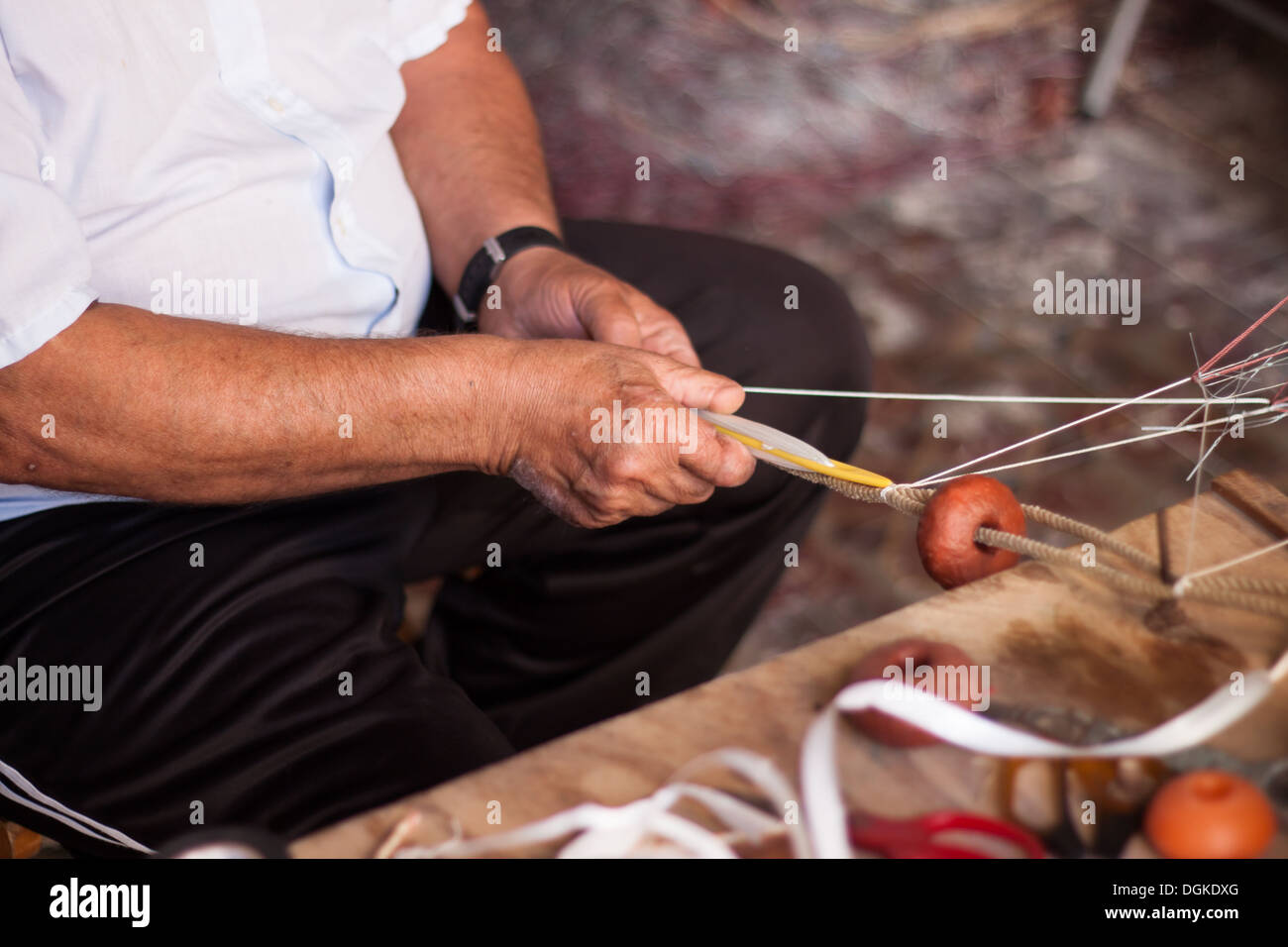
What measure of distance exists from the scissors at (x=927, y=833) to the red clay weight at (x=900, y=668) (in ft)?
0.15

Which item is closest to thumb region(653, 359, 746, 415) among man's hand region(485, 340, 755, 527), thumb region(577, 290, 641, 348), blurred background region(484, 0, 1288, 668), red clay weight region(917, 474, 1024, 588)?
man's hand region(485, 340, 755, 527)

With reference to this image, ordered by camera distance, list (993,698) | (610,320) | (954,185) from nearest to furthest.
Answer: (993,698)
(610,320)
(954,185)

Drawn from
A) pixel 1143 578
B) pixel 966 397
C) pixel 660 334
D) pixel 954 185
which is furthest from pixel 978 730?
pixel 954 185

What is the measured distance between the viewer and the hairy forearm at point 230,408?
0.87 m

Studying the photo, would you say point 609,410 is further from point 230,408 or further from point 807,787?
point 807,787

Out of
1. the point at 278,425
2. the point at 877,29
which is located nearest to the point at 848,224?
the point at 877,29

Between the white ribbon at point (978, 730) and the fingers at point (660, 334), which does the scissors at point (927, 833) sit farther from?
the fingers at point (660, 334)

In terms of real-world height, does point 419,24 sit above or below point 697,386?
above

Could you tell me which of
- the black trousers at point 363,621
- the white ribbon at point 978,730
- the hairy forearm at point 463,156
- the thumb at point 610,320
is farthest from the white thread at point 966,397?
the hairy forearm at point 463,156

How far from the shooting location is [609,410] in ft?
3.29

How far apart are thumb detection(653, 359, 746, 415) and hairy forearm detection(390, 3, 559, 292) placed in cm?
41

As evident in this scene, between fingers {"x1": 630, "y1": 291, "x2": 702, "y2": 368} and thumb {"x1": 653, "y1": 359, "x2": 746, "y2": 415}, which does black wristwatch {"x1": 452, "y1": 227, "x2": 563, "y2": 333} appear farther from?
thumb {"x1": 653, "y1": 359, "x2": 746, "y2": 415}

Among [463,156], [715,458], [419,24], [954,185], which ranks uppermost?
[954,185]

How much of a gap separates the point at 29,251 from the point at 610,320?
0.57 m
